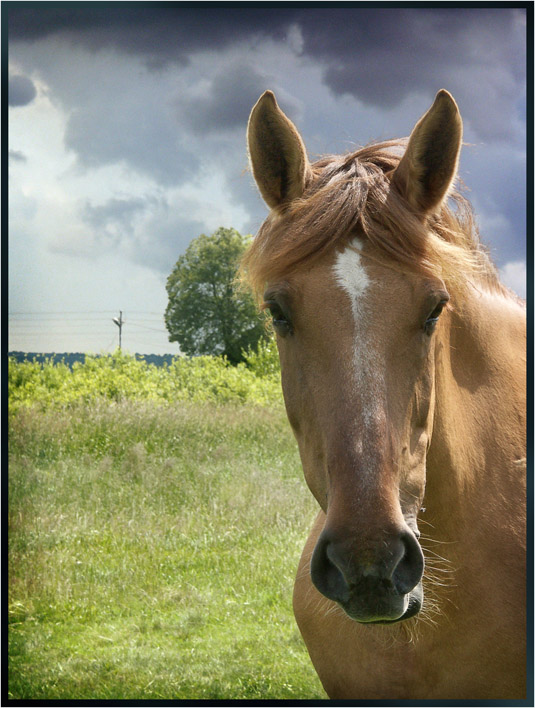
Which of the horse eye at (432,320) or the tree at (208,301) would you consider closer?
the horse eye at (432,320)

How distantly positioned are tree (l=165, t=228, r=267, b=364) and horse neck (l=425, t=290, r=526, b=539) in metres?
2.68

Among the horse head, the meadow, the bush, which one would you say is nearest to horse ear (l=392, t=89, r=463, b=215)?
the horse head

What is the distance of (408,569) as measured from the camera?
116cm

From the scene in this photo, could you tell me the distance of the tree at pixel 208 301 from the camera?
4857 millimetres

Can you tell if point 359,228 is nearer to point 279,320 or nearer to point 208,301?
point 279,320

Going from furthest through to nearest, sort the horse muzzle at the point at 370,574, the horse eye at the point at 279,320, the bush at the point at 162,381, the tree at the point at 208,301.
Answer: the bush at the point at 162,381, the tree at the point at 208,301, the horse eye at the point at 279,320, the horse muzzle at the point at 370,574

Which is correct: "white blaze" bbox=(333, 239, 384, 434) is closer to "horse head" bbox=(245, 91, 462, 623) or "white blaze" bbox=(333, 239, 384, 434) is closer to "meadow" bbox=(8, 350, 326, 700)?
"horse head" bbox=(245, 91, 462, 623)

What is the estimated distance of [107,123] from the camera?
305 cm

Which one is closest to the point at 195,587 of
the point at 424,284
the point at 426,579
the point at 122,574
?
the point at 122,574

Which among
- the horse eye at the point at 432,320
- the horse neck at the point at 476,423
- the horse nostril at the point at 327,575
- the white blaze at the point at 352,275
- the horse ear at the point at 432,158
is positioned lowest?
the horse nostril at the point at 327,575

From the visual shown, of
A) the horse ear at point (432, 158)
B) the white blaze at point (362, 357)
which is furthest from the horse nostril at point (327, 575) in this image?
the horse ear at point (432, 158)

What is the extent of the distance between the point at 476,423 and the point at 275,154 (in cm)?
87

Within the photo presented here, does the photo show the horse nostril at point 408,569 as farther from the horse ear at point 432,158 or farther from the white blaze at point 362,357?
the horse ear at point 432,158

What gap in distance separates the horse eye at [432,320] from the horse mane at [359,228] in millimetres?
71
